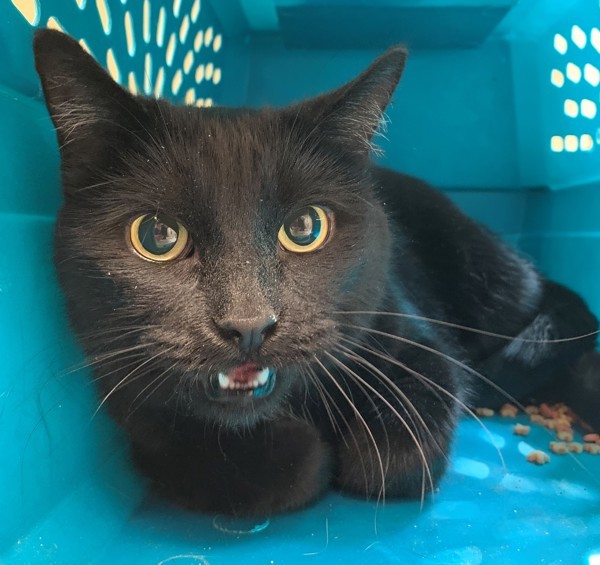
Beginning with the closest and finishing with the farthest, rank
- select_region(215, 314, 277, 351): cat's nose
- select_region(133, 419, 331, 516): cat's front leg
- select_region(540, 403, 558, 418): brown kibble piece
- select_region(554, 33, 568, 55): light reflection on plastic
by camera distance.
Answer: select_region(215, 314, 277, 351): cat's nose → select_region(133, 419, 331, 516): cat's front leg → select_region(540, 403, 558, 418): brown kibble piece → select_region(554, 33, 568, 55): light reflection on plastic

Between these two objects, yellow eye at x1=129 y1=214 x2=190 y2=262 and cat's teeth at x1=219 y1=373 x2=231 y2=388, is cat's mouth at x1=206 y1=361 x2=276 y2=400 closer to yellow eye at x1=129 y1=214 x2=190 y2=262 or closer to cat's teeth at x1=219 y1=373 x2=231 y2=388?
cat's teeth at x1=219 y1=373 x2=231 y2=388

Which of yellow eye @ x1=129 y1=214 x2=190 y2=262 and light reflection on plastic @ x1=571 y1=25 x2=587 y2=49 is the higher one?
light reflection on plastic @ x1=571 y1=25 x2=587 y2=49

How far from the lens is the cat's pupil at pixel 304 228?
866 mm

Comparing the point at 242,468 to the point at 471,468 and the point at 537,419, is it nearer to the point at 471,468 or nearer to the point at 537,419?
the point at 471,468

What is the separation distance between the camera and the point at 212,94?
164 centimetres

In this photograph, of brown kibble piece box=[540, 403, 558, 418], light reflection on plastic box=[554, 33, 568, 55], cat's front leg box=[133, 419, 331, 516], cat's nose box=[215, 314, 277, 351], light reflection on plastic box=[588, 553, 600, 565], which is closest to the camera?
cat's nose box=[215, 314, 277, 351]

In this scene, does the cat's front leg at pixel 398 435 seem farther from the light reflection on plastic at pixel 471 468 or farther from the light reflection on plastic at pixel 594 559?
the light reflection on plastic at pixel 594 559

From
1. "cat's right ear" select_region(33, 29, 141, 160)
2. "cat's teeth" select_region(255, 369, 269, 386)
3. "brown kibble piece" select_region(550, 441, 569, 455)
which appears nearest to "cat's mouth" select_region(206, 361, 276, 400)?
"cat's teeth" select_region(255, 369, 269, 386)

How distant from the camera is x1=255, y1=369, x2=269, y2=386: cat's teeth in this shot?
81cm

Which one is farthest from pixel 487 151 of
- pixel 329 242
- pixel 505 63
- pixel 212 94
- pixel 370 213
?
pixel 329 242

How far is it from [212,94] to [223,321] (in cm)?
106

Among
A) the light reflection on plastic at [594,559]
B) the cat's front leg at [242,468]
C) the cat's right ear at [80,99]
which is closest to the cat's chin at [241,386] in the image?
the cat's front leg at [242,468]

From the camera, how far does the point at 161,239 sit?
2.68 ft

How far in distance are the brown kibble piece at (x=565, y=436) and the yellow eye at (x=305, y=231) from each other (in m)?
0.65
